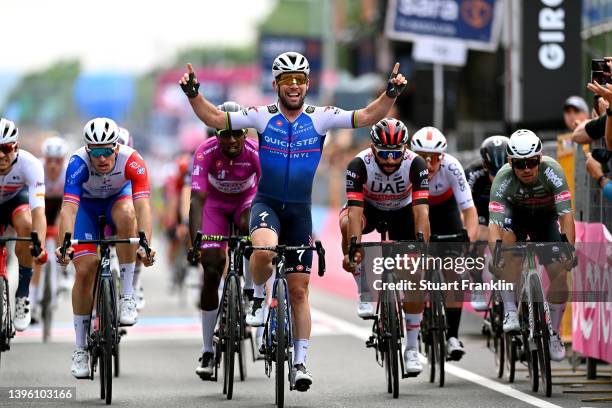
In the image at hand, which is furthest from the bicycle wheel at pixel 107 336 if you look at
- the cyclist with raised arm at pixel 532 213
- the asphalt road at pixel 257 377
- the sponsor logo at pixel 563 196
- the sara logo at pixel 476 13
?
the sara logo at pixel 476 13

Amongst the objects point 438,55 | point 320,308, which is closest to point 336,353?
point 320,308

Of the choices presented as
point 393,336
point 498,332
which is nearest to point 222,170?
point 393,336

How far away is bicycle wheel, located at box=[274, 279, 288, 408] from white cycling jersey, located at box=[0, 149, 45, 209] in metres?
2.90

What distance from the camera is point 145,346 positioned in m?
16.8

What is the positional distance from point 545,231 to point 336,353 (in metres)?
3.91

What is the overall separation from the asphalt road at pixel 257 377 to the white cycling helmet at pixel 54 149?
2121mm

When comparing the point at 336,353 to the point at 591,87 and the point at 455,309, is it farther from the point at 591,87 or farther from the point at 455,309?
the point at 591,87

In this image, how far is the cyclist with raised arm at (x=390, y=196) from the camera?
1205cm

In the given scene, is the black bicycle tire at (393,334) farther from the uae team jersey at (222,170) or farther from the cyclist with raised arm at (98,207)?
the uae team jersey at (222,170)

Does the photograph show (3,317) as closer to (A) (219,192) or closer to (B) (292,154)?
(A) (219,192)

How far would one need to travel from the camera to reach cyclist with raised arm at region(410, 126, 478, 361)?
13109 millimetres

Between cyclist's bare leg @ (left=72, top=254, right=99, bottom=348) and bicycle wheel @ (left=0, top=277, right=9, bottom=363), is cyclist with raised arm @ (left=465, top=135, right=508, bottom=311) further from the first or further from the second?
bicycle wheel @ (left=0, top=277, right=9, bottom=363)

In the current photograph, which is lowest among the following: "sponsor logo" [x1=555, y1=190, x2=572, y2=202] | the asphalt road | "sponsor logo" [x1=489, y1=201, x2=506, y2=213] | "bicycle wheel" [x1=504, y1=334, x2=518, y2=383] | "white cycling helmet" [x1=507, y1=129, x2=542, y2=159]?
the asphalt road

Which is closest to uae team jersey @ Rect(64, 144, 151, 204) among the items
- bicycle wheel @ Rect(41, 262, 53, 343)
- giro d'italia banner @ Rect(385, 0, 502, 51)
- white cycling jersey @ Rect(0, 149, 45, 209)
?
white cycling jersey @ Rect(0, 149, 45, 209)
